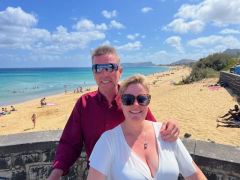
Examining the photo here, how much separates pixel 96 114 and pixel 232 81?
54.4 feet

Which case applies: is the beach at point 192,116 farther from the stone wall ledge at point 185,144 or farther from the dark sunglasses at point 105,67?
the dark sunglasses at point 105,67

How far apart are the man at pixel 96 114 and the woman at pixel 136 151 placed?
12.9 inches

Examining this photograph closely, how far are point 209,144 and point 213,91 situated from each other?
1586cm

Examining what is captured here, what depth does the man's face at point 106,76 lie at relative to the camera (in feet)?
8.48

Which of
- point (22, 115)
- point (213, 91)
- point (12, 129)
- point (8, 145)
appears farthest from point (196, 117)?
point (22, 115)

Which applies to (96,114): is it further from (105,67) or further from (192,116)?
(192,116)

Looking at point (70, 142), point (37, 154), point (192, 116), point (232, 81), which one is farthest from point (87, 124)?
point (232, 81)

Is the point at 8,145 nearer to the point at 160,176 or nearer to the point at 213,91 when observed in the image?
the point at 160,176

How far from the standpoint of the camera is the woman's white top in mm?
2004

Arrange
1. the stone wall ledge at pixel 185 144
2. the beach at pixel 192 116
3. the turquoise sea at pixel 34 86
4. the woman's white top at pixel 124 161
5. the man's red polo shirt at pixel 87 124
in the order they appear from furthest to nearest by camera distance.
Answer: the turquoise sea at pixel 34 86, the beach at pixel 192 116, the stone wall ledge at pixel 185 144, the man's red polo shirt at pixel 87 124, the woman's white top at pixel 124 161

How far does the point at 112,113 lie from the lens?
2.56 m

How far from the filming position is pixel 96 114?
2.57 metres

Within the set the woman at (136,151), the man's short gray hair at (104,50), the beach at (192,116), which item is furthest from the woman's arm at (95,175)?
the beach at (192,116)

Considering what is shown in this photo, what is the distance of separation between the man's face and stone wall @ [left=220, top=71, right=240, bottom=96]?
14.8m
